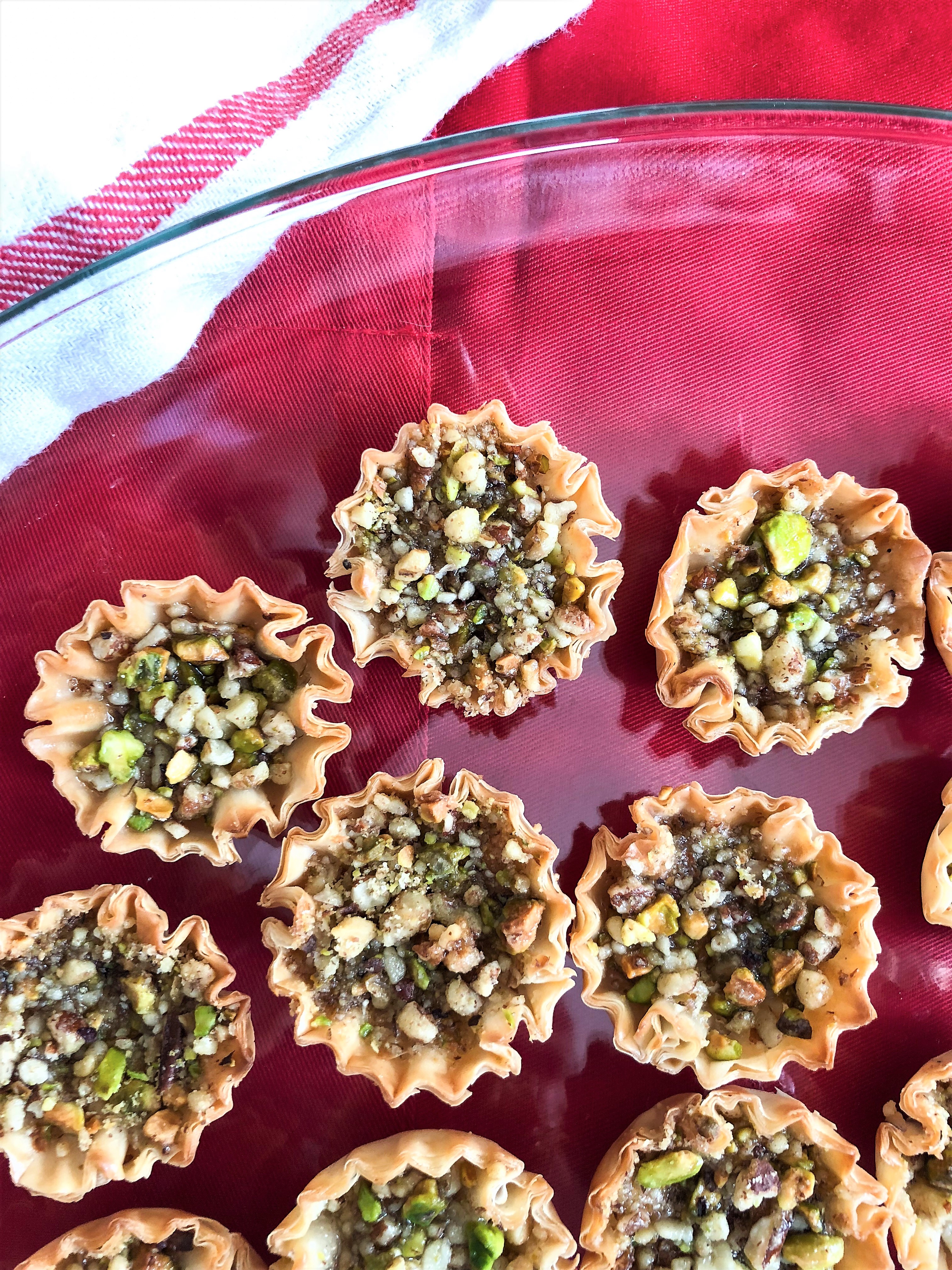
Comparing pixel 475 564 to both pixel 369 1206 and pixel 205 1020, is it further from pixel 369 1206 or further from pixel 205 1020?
pixel 369 1206

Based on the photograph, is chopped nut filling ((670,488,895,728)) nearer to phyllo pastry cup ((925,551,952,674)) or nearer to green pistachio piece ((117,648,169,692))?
phyllo pastry cup ((925,551,952,674))

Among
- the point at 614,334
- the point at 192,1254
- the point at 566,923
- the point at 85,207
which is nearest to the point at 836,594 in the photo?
the point at 614,334

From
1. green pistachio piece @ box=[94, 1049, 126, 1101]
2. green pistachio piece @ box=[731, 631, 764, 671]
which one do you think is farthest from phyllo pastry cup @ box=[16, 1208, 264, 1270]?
green pistachio piece @ box=[731, 631, 764, 671]

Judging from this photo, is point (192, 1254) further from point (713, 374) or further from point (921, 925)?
point (713, 374)

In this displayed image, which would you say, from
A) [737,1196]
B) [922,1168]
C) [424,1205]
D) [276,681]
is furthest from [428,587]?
[922,1168]

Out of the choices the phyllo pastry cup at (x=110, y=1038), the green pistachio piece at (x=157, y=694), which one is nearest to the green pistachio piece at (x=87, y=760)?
the green pistachio piece at (x=157, y=694)
